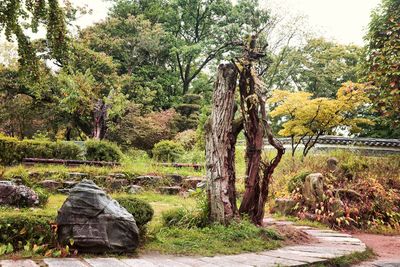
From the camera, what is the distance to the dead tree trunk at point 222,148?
4.86 meters

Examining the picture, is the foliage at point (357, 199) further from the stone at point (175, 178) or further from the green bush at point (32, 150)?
the green bush at point (32, 150)

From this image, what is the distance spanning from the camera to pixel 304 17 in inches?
912

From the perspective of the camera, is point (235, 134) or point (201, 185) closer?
point (235, 134)

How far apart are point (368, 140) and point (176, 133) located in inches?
355

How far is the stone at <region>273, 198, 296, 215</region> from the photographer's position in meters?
7.61

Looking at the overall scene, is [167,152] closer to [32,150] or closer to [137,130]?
[137,130]

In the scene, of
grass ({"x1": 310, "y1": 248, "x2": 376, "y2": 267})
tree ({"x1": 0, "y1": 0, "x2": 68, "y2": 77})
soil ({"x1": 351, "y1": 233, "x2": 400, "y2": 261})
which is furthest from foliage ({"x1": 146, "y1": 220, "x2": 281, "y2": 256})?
tree ({"x1": 0, "y1": 0, "x2": 68, "y2": 77})

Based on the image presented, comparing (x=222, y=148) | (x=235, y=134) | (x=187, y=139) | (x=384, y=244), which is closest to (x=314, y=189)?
(x=384, y=244)

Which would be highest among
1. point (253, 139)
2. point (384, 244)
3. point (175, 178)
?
point (253, 139)

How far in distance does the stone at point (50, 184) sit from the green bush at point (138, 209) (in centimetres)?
484

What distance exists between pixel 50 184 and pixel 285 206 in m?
5.27

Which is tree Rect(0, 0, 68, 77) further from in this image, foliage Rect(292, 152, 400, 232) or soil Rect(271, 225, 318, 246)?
foliage Rect(292, 152, 400, 232)

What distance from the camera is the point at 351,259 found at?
4117 mm

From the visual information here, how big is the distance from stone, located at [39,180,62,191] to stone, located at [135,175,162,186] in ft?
6.96
